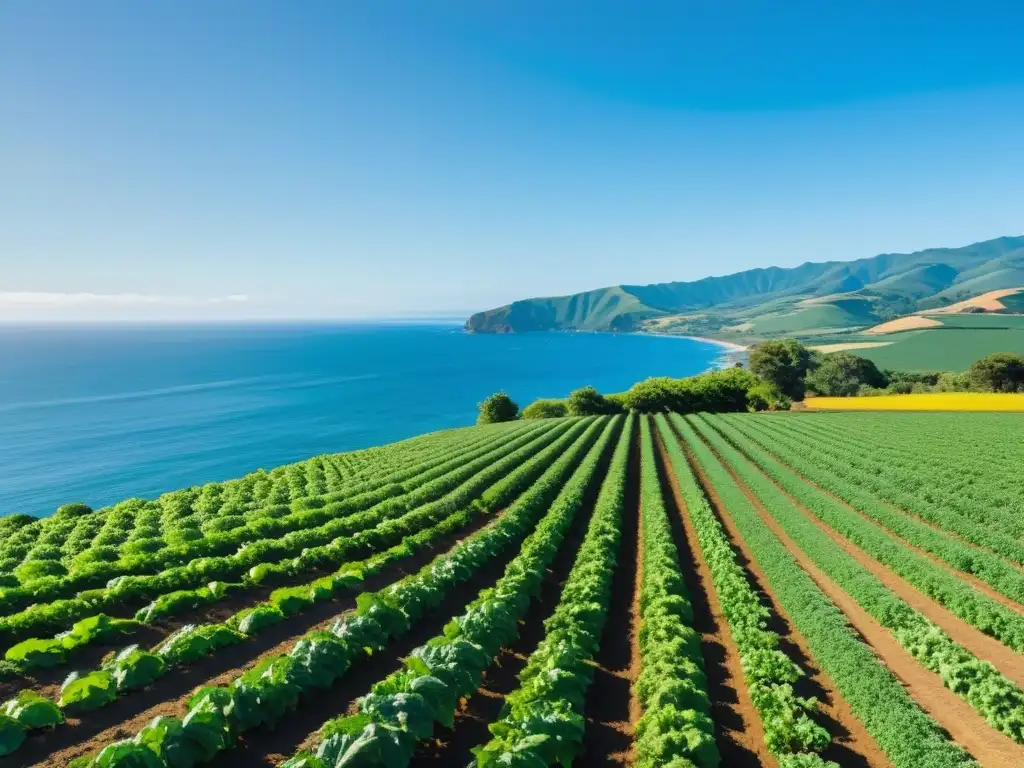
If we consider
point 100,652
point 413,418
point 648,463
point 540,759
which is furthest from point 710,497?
point 413,418

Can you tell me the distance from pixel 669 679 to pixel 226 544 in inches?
675

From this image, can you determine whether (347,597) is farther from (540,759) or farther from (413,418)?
(413,418)

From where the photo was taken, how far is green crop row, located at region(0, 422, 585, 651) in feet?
42.8

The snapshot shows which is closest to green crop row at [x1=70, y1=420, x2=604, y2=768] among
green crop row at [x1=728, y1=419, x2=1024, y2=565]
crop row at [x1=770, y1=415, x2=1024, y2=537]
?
green crop row at [x1=728, y1=419, x2=1024, y2=565]

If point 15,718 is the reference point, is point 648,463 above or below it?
below

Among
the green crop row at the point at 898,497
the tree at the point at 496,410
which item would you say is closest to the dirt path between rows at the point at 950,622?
the green crop row at the point at 898,497

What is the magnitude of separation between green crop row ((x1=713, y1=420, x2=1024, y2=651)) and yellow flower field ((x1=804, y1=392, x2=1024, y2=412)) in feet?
168

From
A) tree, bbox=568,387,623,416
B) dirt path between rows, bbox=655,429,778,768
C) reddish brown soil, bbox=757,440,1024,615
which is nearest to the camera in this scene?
dirt path between rows, bbox=655,429,778,768

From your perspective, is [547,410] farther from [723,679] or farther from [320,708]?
[320,708]

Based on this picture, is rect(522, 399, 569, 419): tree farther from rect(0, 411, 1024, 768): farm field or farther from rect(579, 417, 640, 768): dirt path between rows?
rect(579, 417, 640, 768): dirt path between rows

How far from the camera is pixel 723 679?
12.1 meters

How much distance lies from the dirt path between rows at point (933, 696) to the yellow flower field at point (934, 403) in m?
63.5

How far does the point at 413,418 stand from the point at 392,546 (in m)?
96.6

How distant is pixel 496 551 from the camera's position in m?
19.6
